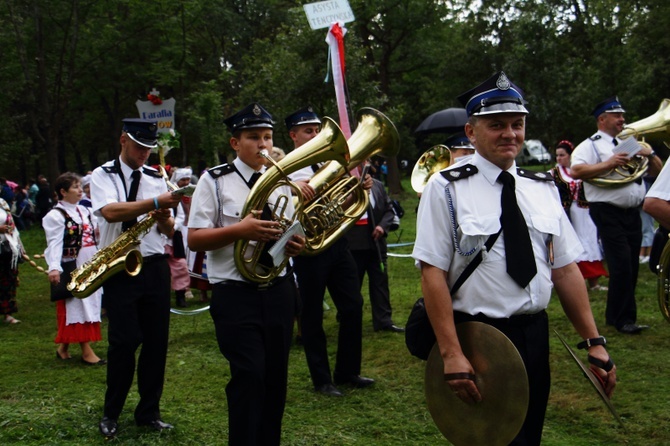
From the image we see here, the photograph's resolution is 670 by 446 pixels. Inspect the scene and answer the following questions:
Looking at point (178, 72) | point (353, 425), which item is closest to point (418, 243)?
point (353, 425)

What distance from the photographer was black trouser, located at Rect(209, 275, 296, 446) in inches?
167

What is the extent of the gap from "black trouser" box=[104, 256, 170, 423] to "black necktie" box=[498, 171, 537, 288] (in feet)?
9.68

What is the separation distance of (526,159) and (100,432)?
38.3 metres

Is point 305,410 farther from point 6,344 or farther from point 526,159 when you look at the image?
point 526,159

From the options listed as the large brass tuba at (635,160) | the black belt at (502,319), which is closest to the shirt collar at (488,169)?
the black belt at (502,319)

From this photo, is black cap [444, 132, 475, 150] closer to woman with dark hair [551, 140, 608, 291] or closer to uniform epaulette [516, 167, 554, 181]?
woman with dark hair [551, 140, 608, 291]

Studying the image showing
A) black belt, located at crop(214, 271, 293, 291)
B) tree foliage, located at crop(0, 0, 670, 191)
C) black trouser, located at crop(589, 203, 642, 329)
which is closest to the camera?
black belt, located at crop(214, 271, 293, 291)

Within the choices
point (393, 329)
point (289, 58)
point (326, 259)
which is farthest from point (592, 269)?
point (289, 58)

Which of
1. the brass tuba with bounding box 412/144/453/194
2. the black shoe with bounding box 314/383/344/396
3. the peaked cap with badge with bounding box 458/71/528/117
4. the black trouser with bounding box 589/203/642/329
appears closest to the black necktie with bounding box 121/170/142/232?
the black shoe with bounding box 314/383/344/396

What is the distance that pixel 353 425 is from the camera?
17.9 ft

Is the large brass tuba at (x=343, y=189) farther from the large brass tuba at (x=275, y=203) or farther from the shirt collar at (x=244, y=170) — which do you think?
the shirt collar at (x=244, y=170)

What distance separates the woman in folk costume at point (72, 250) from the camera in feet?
25.5

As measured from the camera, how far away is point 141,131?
5.42m

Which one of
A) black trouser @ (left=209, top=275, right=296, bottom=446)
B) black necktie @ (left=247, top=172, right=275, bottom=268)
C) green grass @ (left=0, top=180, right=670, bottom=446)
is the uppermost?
black necktie @ (left=247, top=172, right=275, bottom=268)
